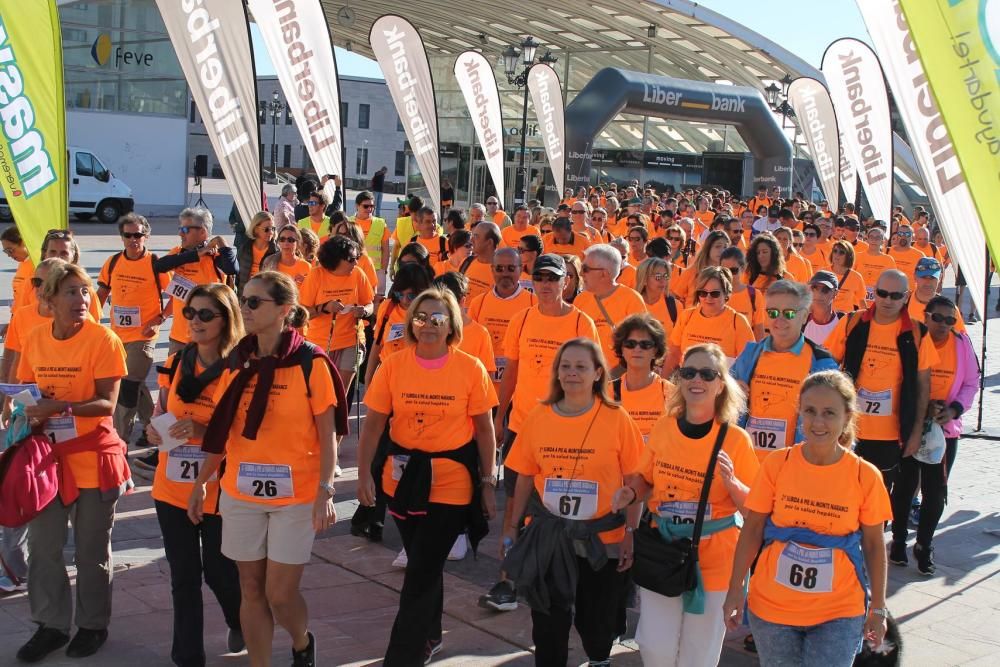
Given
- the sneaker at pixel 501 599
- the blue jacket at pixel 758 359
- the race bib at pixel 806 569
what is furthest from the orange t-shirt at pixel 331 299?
the race bib at pixel 806 569

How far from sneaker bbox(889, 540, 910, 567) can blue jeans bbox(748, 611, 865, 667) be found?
2935mm

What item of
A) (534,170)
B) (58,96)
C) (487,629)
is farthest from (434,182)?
(534,170)

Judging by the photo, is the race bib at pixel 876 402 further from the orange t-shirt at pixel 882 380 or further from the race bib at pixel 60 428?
the race bib at pixel 60 428

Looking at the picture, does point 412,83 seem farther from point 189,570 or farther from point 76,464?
point 189,570

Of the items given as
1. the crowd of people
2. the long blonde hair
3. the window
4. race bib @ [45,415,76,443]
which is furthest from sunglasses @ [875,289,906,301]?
the window

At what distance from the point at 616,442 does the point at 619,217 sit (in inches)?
543

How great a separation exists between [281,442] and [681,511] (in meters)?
1.61

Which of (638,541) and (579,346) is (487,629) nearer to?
(638,541)

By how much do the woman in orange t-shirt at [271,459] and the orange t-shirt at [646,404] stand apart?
4.87 feet

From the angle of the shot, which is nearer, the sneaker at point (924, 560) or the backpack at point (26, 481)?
the backpack at point (26, 481)

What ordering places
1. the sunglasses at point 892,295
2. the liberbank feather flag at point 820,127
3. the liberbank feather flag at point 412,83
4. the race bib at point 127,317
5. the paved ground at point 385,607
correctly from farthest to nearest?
the liberbank feather flag at point 820,127
the liberbank feather flag at point 412,83
the race bib at point 127,317
the sunglasses at point 892,295
the paved ground at point 385,607

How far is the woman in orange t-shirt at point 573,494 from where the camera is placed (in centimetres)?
469

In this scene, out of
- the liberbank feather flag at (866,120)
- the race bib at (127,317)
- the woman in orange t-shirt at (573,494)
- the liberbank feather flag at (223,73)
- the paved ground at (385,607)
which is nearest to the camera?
the woman in orange t-shirt at (573,494)

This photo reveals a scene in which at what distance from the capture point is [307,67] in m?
10.6
